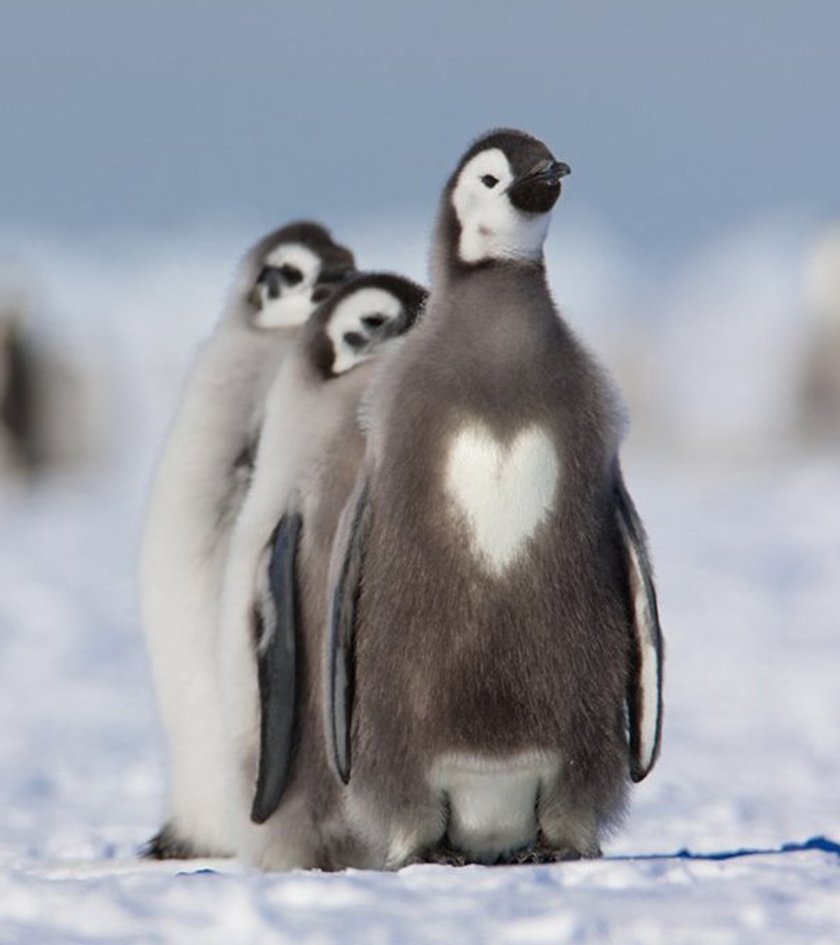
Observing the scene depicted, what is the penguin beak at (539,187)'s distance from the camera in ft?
14.2

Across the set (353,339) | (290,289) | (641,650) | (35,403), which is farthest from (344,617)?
(35,403)

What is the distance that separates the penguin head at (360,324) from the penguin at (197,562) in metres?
0.62

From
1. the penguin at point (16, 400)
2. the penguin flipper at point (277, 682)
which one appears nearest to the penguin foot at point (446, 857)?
the penguin flipper at point (277, 682)

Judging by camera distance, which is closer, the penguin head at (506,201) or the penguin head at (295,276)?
the penguin head at (506,201)

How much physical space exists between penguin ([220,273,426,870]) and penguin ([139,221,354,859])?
39cm

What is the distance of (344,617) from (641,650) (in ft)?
1.89

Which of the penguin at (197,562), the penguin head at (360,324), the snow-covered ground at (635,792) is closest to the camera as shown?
the snow-covered ground at (635,792)

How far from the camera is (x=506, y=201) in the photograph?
4375mm

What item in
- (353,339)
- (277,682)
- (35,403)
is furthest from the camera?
(35,403)

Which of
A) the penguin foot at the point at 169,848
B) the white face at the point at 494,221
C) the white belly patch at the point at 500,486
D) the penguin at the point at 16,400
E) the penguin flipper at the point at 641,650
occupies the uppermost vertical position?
the white face at the point at 494,221

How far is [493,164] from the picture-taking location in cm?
439

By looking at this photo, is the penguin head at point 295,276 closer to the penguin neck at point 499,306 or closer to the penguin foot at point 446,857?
the penguin neck at point 499,306

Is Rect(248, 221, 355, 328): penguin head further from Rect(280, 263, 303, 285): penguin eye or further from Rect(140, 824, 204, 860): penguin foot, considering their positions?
Rect(140, 824, 204, 860): penguin foot

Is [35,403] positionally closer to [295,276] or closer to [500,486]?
[295,276]
